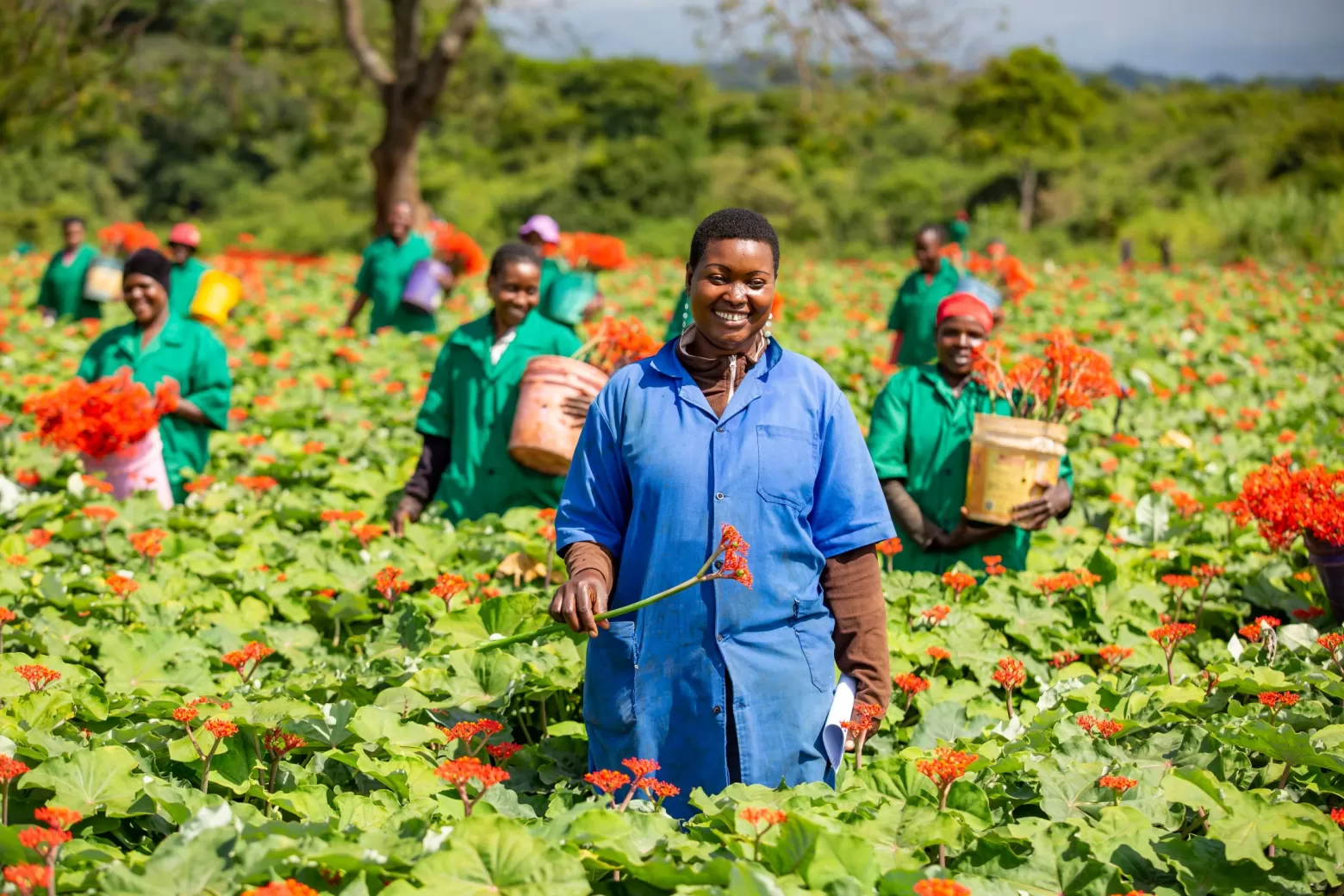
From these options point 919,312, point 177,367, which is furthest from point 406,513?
point 919,312

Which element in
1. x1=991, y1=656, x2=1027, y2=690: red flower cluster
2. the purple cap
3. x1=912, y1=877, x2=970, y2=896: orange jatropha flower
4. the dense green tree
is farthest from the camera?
the dense green tree

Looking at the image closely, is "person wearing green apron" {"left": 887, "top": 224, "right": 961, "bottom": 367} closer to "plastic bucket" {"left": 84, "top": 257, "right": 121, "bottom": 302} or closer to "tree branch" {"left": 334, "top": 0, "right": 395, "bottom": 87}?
"plastic bucket" {"left": 84, "top": 257, "right": 121, "bottom": 302}

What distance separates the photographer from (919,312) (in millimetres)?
9359

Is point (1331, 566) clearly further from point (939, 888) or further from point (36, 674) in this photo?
point (36, 674)

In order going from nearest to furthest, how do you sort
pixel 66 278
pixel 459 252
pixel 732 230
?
1. pixel 732 230
2. pixel 459 252
3. pixel 66 278

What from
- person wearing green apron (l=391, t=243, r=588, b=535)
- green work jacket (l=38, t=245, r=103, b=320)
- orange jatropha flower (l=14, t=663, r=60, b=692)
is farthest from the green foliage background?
orange jatropha flower (l=14, t=663, r=60, b=692)

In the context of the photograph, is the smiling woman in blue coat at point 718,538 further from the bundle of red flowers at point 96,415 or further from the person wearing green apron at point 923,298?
the person wearing green apron at point 923,298

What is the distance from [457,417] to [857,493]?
9.45 ft

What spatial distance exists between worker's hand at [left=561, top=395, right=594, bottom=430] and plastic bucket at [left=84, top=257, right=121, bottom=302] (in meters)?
8.15

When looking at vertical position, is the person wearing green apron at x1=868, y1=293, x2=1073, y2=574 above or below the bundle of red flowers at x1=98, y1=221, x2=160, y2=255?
below

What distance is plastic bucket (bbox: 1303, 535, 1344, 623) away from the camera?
4188mm

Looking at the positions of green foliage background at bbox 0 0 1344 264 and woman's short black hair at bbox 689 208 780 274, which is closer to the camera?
woman's short black hair at bbox 689 208 780 274

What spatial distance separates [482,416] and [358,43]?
57.8 ft

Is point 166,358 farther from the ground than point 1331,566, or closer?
farther from the ground
